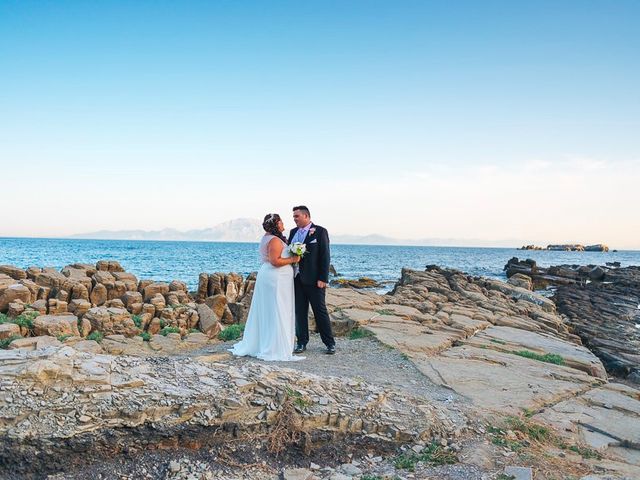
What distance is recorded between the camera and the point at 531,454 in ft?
17.8

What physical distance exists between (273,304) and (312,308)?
0.75m

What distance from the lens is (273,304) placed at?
834cm

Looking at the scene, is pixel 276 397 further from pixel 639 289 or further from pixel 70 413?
pixel 639 289

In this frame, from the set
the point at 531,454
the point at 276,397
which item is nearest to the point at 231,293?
the point at 276,397

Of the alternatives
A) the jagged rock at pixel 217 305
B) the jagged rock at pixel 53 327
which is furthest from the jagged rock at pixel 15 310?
the jagged rock at pixel 217 305

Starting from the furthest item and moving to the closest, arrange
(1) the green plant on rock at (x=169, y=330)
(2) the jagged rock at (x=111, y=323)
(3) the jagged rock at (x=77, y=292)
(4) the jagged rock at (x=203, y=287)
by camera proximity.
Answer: (4) the jagged rock at (x=203, y=287) < (3) the jagged rock at (x=77, y=292) < (1) the green plant on rock at (x=169, y=330) < (2) the jagged rock at (x=111, y=323)

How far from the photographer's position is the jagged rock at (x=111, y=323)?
11.6 m

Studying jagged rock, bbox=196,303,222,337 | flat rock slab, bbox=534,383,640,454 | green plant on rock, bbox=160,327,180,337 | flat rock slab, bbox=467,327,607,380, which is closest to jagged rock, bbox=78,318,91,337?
green plant on rock, bbox=160,327,180,337

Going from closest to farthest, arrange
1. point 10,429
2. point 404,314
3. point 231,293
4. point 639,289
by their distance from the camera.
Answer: point 10,429, point 404,314, point 231,293, point 639,289

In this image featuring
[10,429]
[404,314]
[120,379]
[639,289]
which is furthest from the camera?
[639,289]

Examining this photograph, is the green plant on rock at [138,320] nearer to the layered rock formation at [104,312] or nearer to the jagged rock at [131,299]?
the layered rock formation at [104,312]

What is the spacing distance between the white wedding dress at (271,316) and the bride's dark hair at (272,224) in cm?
10

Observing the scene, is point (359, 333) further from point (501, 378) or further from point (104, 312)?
point (104, 312)

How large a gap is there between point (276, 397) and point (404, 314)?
7280 mm
